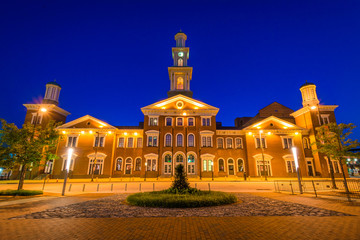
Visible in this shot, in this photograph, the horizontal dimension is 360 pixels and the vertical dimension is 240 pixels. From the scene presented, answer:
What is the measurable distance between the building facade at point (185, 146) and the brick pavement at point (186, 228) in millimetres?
26435

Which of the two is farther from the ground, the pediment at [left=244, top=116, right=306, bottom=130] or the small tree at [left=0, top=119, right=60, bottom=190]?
the pediment at [left=244, top=116, right=306, bottom=130]

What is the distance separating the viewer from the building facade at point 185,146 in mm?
34250

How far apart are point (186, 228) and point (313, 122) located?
4182 cm

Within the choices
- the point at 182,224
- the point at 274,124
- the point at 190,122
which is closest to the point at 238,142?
the point at 274,124

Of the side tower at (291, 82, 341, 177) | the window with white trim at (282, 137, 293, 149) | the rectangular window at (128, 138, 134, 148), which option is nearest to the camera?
the side tower at (291, 82, 341, 177)

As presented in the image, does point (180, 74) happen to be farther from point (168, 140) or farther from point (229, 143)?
point (229, 143)

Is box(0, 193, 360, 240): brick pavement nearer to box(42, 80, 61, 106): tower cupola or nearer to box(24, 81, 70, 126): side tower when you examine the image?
box(24, 81, 70, 126): side tower

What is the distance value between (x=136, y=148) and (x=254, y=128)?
2507 centimetres

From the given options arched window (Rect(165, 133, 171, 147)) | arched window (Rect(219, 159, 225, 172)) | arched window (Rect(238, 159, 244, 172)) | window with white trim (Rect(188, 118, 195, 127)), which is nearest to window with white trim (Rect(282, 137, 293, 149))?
arched window (Rect(238, 159, 244, 172))

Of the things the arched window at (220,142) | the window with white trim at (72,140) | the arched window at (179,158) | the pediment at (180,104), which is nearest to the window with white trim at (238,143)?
the arched window at (220,142)

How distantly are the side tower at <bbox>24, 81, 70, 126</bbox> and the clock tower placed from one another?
26679 millimetres

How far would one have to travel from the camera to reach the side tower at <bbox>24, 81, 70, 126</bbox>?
38625 millimetres

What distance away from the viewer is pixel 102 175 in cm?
3416

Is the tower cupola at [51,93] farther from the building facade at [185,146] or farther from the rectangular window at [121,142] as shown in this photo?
the rectangular window at [121,142]
